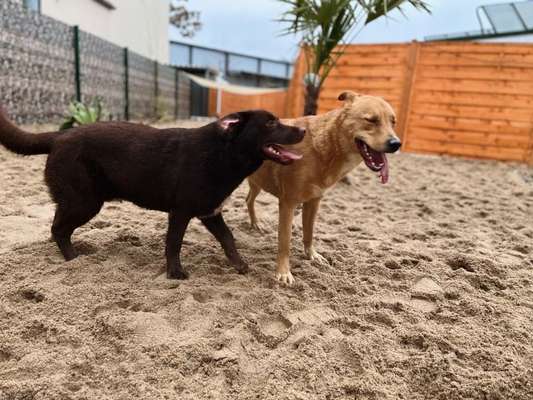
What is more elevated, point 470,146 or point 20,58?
point 20,58

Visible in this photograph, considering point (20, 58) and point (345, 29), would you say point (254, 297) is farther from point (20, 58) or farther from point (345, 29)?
point (20, 58)

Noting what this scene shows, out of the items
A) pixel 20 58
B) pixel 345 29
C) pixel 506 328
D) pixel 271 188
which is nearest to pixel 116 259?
pixel 271 188

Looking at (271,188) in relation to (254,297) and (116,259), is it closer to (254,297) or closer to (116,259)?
(254,297)

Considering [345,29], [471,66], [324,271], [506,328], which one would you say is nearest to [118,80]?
[345,29]

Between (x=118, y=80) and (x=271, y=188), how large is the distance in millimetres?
9496

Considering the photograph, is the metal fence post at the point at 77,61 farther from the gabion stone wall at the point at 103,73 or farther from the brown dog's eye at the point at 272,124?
the brown dog's eye at the point at 272,124

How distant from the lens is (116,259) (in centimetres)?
268

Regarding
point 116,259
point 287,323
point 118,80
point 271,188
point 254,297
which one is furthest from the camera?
point 118,80

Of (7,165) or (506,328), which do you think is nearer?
(506,328)

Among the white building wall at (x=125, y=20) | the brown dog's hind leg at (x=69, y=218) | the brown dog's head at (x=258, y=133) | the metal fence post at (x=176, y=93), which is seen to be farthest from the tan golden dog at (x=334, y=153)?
the metal fence post at (x=176, y=93)

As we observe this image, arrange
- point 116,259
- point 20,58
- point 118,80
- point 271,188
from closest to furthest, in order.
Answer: point 116,259 < point 271,188 < point 20,58 < point 118,80

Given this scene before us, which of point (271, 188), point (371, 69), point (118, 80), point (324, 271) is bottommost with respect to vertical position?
point (324, 271)

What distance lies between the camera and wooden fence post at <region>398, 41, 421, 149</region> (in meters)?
9.84

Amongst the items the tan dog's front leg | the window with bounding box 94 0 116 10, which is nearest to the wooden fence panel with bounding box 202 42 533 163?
the tan dog's front leg
